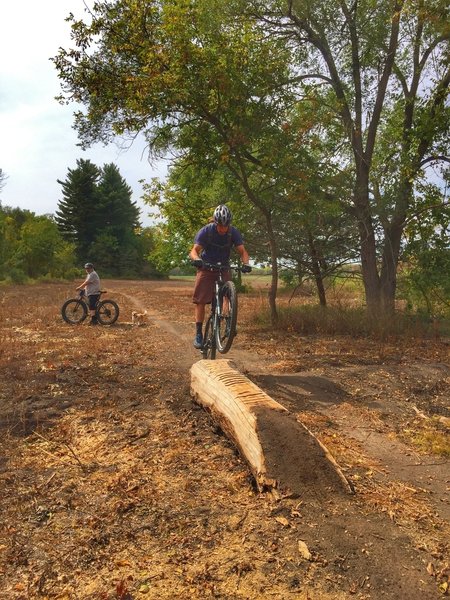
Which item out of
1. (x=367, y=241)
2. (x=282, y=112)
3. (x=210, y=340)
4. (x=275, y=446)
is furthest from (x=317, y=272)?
(x=275, y=446)

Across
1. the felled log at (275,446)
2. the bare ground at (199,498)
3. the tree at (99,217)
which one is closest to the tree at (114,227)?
the tree at (99,217)

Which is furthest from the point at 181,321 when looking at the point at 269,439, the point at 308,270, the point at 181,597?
the point at 181,597

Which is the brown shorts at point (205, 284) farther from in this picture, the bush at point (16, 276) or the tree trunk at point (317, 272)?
the bush at point (16, 276)

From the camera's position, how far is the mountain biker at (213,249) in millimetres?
6691

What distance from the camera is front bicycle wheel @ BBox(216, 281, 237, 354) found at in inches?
259

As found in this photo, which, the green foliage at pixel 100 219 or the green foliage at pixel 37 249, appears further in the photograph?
the green foliage at pixel 100 219

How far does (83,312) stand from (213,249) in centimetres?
872

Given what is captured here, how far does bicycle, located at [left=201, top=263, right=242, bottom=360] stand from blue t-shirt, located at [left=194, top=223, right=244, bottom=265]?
0.52ft

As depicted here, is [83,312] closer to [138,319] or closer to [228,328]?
[138,319]

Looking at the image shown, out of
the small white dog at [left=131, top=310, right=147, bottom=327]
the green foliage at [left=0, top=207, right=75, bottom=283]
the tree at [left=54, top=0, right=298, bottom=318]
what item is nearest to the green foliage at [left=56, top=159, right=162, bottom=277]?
the green foliage at [left=0, top=207, right=75, bottom=283]

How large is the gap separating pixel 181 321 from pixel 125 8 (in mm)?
8802

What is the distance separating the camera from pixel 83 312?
14.6 meters

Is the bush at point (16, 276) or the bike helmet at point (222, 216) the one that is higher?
the bike helmet at point (222, 216)

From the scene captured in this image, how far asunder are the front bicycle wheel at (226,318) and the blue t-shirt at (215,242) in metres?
0.40
